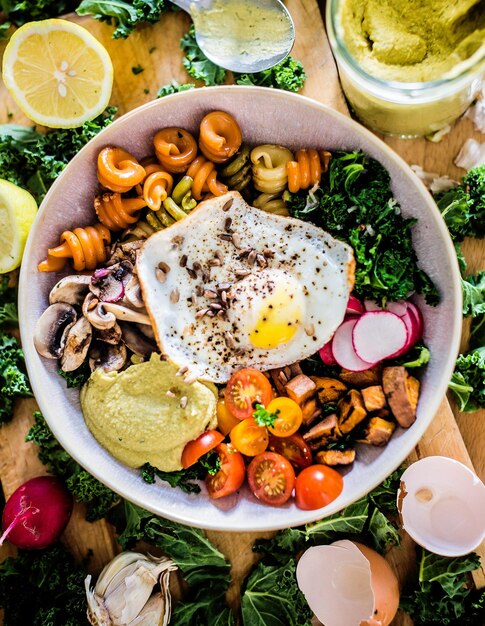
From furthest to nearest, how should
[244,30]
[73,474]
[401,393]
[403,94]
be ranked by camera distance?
[73,474] → [244,30] → [401,393] → [403,94]

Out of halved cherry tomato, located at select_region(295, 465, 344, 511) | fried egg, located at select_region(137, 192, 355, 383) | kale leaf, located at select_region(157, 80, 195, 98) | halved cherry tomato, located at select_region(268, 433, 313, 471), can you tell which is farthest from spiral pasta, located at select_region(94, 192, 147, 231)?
halved cherry tomato, located at select_region(295, 465, 344, 511)

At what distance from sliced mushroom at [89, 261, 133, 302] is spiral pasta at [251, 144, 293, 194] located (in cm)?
95

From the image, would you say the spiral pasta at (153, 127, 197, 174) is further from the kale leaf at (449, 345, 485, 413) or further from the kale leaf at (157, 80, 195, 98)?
the kale leaf at (449, 345, 485, 413)

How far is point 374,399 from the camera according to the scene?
3898 millimetres

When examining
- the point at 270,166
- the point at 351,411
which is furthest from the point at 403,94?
the point at 351,411

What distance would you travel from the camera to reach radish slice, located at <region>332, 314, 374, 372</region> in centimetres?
394

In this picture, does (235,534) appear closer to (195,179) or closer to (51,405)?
(51,405)

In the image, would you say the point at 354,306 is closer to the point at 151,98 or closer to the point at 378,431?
the point at 378,431

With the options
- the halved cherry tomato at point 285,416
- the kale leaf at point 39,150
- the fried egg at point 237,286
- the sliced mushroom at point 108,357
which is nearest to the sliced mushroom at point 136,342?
the sliced mushroom at point 108,357

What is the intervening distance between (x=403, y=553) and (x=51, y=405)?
2322 mm

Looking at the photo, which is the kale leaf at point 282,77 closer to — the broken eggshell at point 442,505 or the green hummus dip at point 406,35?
the green hummus dip at point 406,35

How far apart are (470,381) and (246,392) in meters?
1.34

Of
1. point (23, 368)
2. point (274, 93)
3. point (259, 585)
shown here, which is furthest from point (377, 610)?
point (274, 93)

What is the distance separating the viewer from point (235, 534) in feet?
13.7
